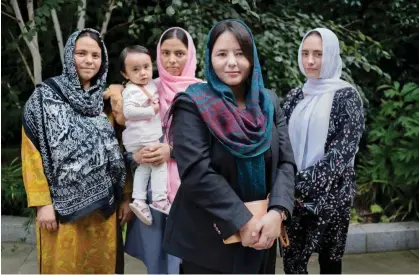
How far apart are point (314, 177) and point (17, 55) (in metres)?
4.02

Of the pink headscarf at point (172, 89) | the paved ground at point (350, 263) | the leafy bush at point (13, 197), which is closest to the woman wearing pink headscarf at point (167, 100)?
the pink headscarf at point (172, 89)

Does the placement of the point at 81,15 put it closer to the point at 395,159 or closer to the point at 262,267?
the point at 395,159

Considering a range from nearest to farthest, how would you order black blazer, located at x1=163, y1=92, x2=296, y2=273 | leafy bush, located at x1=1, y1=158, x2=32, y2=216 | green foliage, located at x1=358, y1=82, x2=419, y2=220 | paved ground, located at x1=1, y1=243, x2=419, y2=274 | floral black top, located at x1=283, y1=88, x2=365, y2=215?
black blazer, located at x1=163, y1=92, x2=296, y2=273 < floral black top, located at x1=283, y1=88, x2=365, y2=215 < paved ground, located at x1=1, y1=243, x2=419, y2=274 < green foliage, located at x1=358, y1=82, x2=419, y2=220 < leafy bush, located at x1=1, y1=158, x2=32, y2=216

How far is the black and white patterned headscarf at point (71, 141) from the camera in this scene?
2.68m

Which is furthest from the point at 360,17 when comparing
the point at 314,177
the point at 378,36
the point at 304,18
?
the point at 314,177

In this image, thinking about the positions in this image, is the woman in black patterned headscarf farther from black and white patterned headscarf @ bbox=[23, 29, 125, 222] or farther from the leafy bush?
the leafy bush

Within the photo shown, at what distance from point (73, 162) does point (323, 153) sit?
125cm

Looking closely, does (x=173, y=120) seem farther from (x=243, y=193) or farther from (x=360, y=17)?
(x=360, y=17)

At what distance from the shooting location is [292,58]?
14.7 ft

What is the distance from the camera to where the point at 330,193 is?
2.89 meters

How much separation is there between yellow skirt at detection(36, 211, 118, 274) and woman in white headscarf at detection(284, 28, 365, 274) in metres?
0.94

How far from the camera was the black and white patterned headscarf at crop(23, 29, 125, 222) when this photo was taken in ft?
8.80

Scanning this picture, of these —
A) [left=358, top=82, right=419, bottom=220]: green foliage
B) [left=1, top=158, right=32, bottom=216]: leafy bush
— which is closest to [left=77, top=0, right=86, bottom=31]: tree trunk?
[left=1, top=158, right=32, bottom=216]: leafy bush

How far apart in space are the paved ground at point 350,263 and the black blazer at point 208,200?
2.03m
